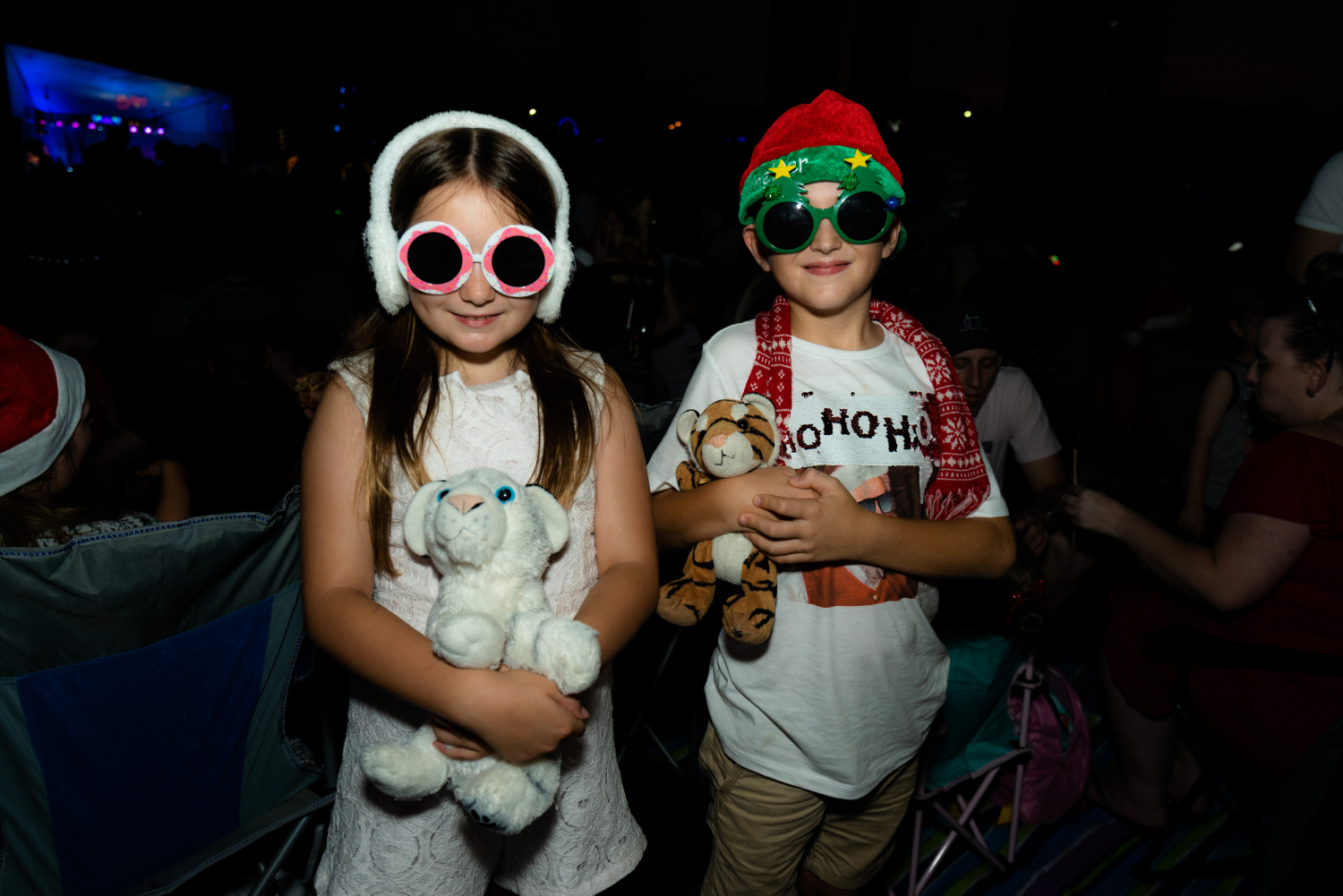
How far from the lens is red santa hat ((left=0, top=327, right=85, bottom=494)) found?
1623 mm

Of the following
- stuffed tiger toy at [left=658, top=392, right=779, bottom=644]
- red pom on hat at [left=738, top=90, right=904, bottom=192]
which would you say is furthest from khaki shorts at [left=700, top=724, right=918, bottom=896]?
red pom on hat at [left=738, top=90, right=904, bottom=192]

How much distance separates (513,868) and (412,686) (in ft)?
1.84

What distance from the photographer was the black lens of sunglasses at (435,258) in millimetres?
1223

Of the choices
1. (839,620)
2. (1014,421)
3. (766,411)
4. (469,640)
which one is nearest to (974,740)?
(1014,421)

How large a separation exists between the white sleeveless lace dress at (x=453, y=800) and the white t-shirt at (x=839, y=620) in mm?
305

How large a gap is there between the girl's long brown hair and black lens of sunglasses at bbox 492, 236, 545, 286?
101mm

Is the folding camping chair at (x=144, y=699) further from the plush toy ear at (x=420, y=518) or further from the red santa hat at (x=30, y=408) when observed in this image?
the plush toy ear at (x=420, y=518)

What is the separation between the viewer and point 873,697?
1525 millimetres

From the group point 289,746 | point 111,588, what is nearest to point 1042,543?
point 289,746

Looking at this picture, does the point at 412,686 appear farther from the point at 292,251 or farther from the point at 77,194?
the point at 77,194

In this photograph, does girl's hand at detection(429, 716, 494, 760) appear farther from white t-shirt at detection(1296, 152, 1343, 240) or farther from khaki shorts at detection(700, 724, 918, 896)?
white t-shirt at detection(1296, 152, 1343, 240)

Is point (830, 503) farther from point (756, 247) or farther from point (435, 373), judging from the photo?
point (435, 373)

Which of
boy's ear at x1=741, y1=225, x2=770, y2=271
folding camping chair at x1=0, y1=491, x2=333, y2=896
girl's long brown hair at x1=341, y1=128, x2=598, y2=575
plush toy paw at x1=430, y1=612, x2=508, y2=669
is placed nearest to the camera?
plush toy paw at x1=430, y1=612, x2=508, y2=669

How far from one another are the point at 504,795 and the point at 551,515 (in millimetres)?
402
